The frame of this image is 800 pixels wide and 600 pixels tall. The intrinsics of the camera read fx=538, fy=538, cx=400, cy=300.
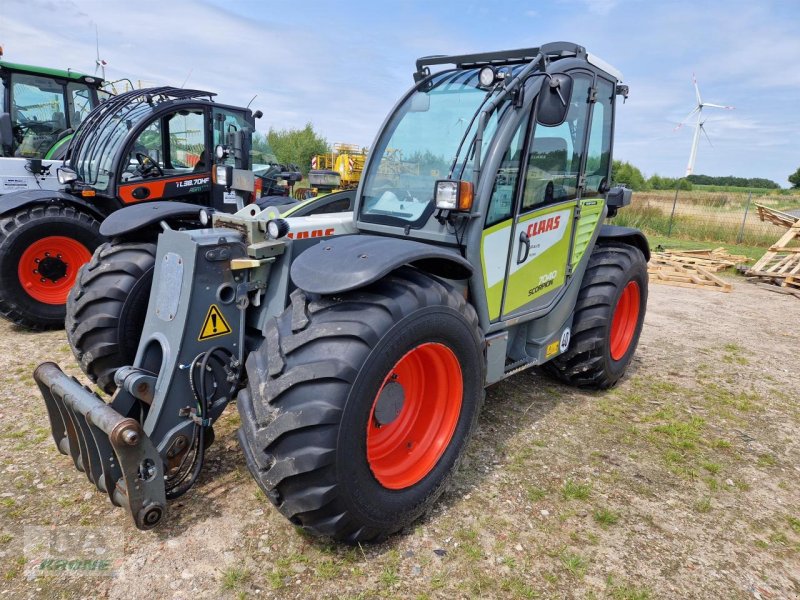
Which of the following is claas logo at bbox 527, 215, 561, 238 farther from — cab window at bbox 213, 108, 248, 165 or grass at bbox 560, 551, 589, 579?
cab window at bbox 213, 108, 248, 165

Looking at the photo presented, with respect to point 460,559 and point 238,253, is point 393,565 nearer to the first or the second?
point 460,559

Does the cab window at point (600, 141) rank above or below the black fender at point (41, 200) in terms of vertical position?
above

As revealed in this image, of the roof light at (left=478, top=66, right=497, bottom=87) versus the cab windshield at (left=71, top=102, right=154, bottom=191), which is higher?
the roof light at (left=478, top=66, right=497, bottom=87)

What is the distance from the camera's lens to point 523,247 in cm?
335

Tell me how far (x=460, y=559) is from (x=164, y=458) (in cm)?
145

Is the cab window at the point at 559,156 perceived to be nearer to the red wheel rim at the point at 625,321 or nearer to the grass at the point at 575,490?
the red wheel rim at the point at 625,321

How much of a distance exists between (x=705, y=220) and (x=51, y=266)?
1835 centimetres

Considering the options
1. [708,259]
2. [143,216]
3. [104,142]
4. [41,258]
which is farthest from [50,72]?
[708,259]

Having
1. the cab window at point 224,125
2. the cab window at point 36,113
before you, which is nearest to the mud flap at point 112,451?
the cab window at point 224,125

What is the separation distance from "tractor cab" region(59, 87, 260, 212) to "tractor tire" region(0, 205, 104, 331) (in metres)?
0.52

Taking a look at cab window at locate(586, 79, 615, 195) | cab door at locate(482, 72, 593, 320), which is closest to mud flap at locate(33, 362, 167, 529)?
cab door at locate(482, 72, 593, 320)

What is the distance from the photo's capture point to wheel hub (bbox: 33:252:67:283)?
5586 millimetres

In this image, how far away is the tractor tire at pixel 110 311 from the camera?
3242mm

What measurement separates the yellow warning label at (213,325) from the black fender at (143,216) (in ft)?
3.12
